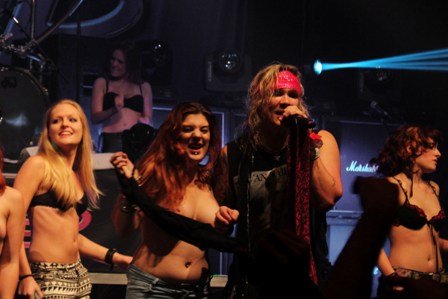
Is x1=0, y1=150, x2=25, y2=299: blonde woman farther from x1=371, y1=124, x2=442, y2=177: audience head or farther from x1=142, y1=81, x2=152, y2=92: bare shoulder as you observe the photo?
x1=142, y1=81, x2=152, y2=92: bare shoulder

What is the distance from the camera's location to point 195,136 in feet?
12.5

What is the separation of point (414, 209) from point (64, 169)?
2562 mm

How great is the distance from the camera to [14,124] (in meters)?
7.03

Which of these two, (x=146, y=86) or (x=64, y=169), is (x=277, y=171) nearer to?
(x=64, y=169)

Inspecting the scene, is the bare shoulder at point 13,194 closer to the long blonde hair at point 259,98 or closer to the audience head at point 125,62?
the long blonde hair at point 259,98

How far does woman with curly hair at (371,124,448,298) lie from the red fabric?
2225mm

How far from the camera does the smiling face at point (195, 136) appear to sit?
3814 millimetres

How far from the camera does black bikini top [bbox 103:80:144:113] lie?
303 inches

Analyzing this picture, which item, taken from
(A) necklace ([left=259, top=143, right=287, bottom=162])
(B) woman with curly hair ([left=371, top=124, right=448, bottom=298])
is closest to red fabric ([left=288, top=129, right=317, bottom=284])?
(A) necklace ([left=259, top=143, right=287, bottom=162])

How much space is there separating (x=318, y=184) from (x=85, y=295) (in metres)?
1.74

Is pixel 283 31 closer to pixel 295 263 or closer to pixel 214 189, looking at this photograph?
pixel 214 189

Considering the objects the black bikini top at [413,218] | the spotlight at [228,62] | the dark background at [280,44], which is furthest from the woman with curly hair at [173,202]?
the spotlight at [228,62]

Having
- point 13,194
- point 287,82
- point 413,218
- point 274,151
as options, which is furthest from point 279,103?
point 413,218

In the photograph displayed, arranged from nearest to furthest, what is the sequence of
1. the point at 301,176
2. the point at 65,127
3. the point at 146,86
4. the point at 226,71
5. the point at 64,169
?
the point at 301,176
the point at 64,169
the point at 65,127
the point at 146,86
the point at 226,71
